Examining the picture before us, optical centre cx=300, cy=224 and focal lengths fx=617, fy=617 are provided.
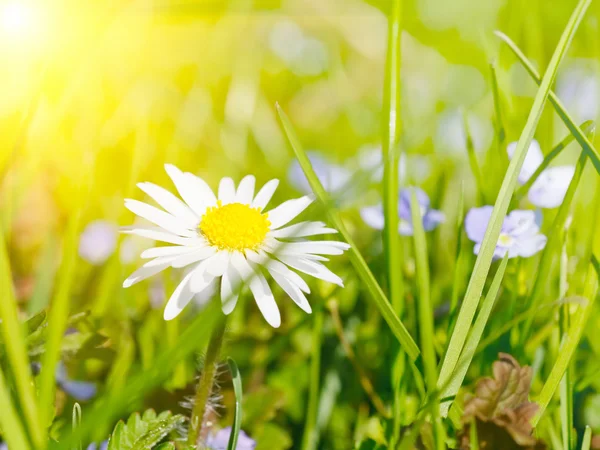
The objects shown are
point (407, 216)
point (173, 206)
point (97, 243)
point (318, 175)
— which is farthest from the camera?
point (318, 175)

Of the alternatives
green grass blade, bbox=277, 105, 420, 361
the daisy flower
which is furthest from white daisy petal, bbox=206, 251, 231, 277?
green grass blade, bbox=277, 105, 420, 361

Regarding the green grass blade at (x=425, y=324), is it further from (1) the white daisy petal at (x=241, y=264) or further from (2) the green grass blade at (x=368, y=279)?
(1) the white daisy petal at (x=241, y=264)

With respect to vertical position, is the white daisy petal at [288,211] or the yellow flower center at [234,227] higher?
the white daisy petal at [288,211]

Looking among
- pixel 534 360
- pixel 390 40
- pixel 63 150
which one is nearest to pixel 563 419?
pixel 534 360

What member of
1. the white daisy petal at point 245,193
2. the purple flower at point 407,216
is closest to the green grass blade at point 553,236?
the purple flower at point 407,216

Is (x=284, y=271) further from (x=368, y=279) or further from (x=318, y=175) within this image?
(x=318, y=175)

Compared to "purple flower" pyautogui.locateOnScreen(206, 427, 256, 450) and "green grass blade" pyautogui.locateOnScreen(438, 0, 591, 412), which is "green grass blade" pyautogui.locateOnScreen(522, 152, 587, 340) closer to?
"green grass blade" pyautogui.locateOnScreen(438, 0, 591, 412)

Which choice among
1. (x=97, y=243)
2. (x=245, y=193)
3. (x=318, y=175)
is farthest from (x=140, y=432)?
(x=318, y=175)
